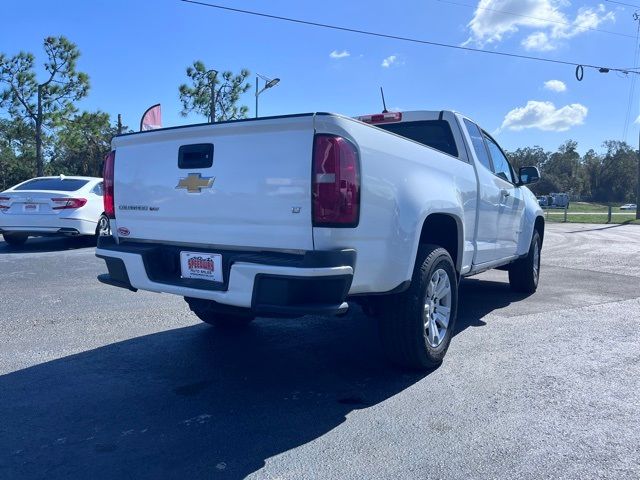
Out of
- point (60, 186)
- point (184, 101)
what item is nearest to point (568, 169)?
point (184, 101)

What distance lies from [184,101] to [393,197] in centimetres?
3061

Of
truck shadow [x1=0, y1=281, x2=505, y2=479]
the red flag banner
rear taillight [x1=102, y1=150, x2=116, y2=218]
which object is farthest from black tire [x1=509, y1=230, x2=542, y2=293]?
the red flag banner

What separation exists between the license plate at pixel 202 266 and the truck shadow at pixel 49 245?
8.32 meters

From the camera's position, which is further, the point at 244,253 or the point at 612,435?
the point at 244,253

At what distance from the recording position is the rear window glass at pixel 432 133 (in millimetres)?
5316

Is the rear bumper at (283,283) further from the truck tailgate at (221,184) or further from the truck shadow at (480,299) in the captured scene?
the truck shadow at (480,299)

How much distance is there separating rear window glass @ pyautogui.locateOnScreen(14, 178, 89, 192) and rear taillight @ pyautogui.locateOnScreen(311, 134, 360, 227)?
913 cm

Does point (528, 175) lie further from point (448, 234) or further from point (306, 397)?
point (306, 397)

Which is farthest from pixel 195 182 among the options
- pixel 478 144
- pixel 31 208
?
pixel 31 208

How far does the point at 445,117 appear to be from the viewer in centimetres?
532

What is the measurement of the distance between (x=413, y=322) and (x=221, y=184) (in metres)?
1.59

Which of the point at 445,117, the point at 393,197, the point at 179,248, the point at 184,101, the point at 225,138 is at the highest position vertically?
the point at 184,101

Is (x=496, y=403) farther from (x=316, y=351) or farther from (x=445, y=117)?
(x=445, y=117)

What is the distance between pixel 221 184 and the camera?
3.53 m
